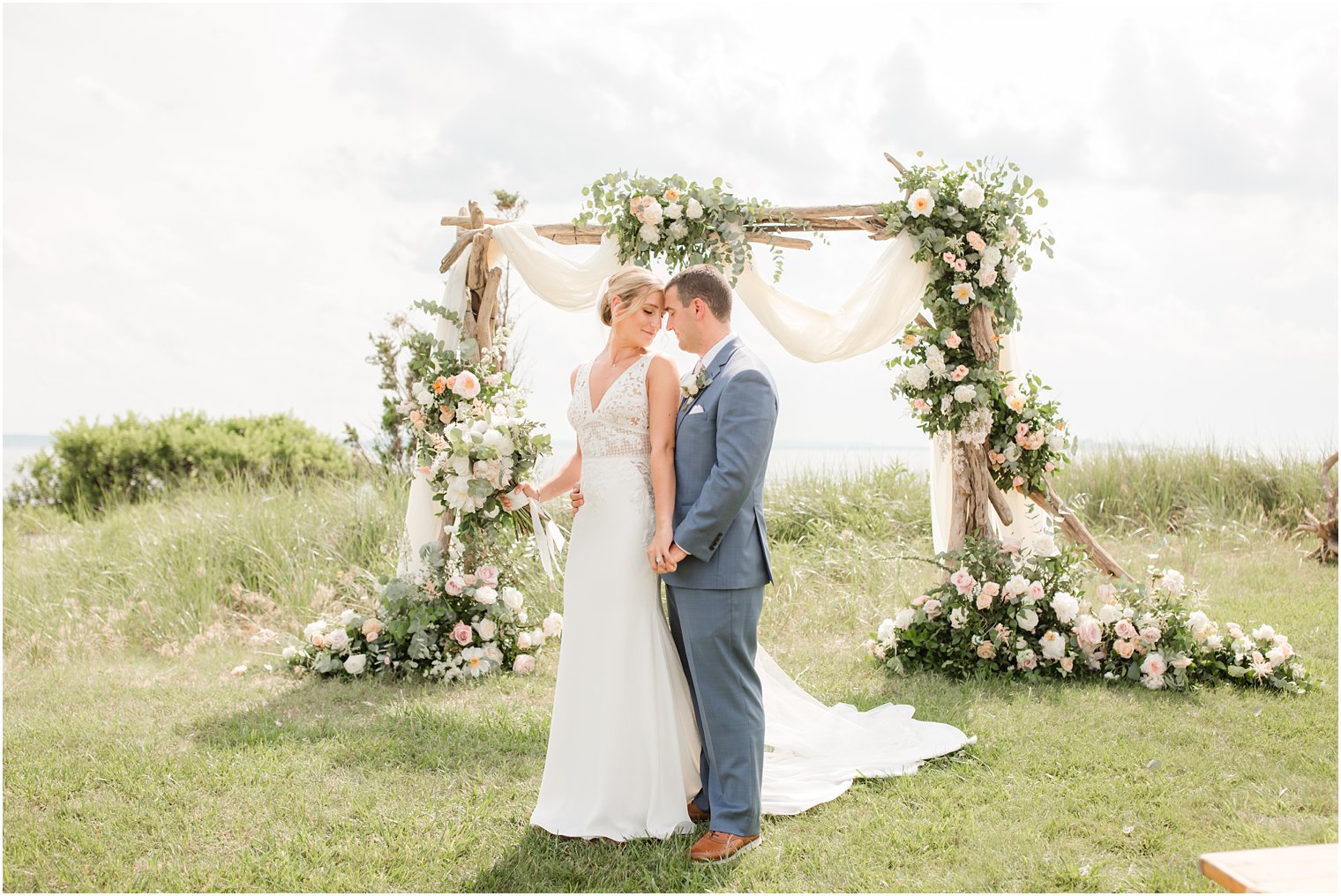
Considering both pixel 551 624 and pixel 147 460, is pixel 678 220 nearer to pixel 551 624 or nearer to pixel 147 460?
pixel 551 624

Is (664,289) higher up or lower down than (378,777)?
higher up

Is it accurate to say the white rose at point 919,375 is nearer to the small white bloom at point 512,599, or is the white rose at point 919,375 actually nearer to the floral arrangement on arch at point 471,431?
the floral arrangement on arch at point 471,431

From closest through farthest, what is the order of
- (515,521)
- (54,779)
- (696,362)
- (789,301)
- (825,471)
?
(696,362) < (54,779) < (515,521) < (789,301) < (825,471)

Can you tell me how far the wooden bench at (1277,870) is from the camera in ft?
7.20

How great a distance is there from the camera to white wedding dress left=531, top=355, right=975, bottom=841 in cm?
368

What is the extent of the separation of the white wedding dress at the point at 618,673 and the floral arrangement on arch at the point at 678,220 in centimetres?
233

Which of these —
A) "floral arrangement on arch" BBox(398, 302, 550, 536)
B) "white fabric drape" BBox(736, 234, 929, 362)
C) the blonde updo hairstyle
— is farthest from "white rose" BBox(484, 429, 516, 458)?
"white fabric drape" BBox(736, 234, 929, 362)

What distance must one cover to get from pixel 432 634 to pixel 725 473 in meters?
3.46

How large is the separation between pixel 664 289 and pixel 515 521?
2384 millimetres

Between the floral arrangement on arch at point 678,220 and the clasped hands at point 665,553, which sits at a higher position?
the floral arrangement on arch at point 678,220

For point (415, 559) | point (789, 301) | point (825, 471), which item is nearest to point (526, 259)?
point (789, 301)

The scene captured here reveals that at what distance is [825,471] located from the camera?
11.2 metres

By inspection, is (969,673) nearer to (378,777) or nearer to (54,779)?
(378,777)

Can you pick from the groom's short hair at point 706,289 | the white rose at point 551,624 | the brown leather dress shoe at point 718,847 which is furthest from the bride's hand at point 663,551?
the white rose at point 551,624
